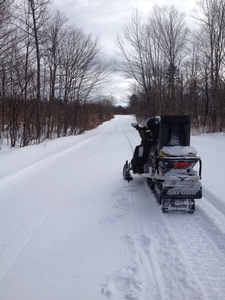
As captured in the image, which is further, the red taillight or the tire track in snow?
the red taillight

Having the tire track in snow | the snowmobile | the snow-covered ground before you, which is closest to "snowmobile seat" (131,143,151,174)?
the snow-covered ground

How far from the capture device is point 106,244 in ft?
12.1

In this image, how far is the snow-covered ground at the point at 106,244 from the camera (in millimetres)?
2760

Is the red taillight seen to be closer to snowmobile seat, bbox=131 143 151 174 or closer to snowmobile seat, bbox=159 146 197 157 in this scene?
snowmobile seat, bbox=159 146 197 157

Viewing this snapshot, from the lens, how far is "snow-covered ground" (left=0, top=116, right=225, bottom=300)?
109 inches

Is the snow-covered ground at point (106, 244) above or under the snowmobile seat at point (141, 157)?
under

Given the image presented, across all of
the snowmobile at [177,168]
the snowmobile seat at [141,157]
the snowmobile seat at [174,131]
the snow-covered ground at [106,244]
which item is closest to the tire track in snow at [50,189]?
the snow-covered ground at [106,244]

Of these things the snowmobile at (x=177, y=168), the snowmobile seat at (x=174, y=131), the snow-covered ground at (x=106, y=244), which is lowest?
the snow-covered ground at (x=106, y=244)

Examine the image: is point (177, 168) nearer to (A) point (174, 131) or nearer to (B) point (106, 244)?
(A) point (174, 131)

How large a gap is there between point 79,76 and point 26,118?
10.1m

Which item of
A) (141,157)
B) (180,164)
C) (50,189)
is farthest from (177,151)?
(50,189)

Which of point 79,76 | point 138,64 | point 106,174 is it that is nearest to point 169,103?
point 138,64

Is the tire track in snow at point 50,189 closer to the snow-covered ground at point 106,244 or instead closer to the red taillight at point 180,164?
the snow-covered ground at point 106,244

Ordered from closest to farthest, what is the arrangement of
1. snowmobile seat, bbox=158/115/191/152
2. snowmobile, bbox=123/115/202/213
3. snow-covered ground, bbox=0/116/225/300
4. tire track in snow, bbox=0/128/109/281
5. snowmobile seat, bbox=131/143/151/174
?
snow-covered ground, bbox=0/116/225/300 < tire track in snow, bbox=0/128/109/281 < snowmobile, bbox=123/115/202/213 < snowmobile seat, bbox=158/115/191/152 < snowmobile seat, bbox=131/143/151/174
